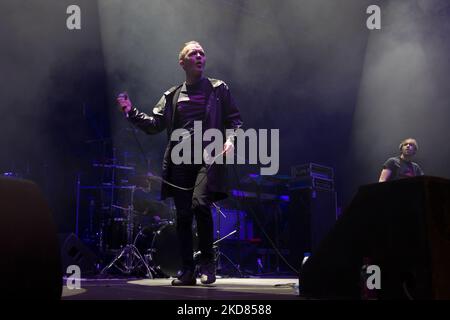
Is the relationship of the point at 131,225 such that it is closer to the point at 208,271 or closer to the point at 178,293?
the point at 208,271

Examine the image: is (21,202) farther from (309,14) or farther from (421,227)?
(309,14)

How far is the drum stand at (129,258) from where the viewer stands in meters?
6.44

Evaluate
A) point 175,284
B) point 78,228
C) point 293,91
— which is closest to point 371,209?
point 175,284

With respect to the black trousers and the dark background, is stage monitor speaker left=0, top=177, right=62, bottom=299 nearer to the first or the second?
the black trousers

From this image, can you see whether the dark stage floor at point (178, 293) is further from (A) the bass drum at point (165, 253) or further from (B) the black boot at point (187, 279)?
(A) the bass drum at point (165, 253)

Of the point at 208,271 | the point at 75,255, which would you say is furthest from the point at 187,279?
the point at 75,255

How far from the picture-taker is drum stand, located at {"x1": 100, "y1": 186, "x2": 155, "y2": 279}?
6440 millimetres

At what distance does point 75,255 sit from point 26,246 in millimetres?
4561

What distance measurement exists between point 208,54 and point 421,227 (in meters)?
7.25

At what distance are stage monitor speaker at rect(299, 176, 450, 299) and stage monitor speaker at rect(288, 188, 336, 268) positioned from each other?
610 centimetres

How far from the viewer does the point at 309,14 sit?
8508 millimetres

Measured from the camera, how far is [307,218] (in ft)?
27.7

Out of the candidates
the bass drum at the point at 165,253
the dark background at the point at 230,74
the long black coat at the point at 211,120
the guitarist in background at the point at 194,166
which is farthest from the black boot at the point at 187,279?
the dark background at the point at 230,74

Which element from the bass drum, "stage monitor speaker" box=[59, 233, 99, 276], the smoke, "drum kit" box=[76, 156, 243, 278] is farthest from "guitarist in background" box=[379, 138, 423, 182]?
"stage monitor speaker" box=[59, 233, 99, 276]
